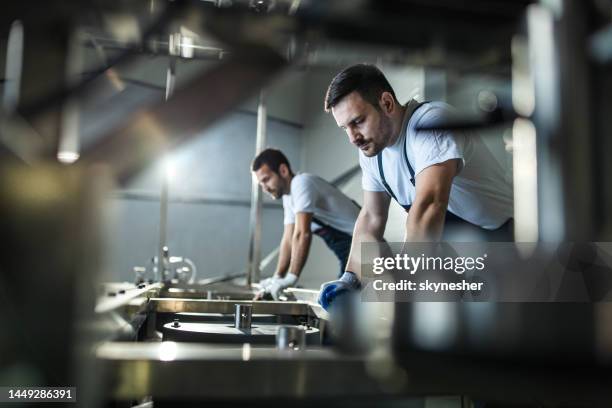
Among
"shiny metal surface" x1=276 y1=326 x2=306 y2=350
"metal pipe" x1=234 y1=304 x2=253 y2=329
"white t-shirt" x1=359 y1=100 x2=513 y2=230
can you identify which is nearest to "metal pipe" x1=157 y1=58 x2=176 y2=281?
"metal pipe" x1=234 y1=304 x2=253 y2=329

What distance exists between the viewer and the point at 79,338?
0.34 m

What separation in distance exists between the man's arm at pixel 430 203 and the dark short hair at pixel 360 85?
0.45 feet

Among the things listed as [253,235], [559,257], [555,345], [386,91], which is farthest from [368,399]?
[253,235]

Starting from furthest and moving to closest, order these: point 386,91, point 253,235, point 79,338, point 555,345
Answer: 1. point 253,235
2. point 386,91
3. point 555,345
4. point 79,338

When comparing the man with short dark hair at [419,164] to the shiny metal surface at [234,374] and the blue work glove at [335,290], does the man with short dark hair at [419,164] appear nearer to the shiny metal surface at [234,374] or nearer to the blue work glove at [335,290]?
the blue work glove at [335,290]

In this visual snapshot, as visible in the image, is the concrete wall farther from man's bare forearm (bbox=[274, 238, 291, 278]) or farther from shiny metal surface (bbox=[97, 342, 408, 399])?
shiny metal surface (bbox=[97, 342, 408, 399])

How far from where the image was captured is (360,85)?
2.70 ft

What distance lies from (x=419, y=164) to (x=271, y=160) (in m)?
0.34

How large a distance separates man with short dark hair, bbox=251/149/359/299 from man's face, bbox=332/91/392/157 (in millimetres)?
159

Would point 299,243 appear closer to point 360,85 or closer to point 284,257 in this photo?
point 284,257

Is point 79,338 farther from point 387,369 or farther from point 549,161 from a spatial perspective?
point 549,161

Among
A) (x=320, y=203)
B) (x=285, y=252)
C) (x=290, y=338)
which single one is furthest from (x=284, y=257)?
(x=290, y=338)

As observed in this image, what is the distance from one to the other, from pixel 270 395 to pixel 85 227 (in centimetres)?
17

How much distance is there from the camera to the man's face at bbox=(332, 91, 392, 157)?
84cm
